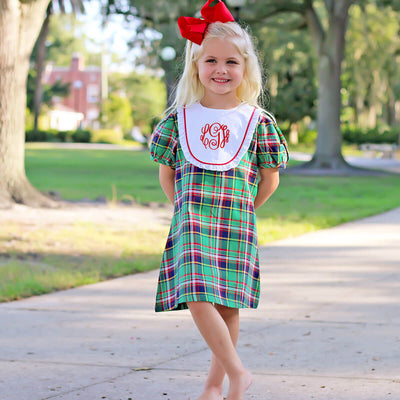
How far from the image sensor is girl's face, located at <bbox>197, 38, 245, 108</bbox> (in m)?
3.33

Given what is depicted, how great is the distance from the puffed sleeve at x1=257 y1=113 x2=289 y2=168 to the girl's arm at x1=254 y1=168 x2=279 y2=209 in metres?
0.04

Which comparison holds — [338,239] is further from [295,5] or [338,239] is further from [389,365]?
[295,5]

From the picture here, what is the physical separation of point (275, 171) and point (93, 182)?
15192mm

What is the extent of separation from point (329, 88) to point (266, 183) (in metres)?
20.8

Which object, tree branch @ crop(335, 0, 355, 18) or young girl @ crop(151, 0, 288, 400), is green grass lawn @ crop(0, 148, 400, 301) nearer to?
young girl @ crop(151, 0, 288, 400)

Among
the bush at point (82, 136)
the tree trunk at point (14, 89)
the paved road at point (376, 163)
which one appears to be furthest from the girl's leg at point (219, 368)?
the bush at point (82, 136)

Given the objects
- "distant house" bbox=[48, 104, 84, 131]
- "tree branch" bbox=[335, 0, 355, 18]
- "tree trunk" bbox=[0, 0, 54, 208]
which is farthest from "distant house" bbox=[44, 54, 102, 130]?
"tree trunk" bbox=[0, 0, 54, 208]

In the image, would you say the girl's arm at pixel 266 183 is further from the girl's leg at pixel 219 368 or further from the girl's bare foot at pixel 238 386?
the girl's bare foot at pixel 238 386

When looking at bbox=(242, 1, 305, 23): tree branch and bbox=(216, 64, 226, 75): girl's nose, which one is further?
bbox=(242, 1, 305, 23): tree branch

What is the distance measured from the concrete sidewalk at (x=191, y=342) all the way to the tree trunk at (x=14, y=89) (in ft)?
15.5

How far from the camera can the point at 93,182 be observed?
18.4m

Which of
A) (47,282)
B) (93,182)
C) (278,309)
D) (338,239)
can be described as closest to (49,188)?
(93,182)

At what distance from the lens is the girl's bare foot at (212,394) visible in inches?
132

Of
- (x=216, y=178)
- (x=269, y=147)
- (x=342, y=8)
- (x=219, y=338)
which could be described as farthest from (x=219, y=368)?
(x=342, y=8)
